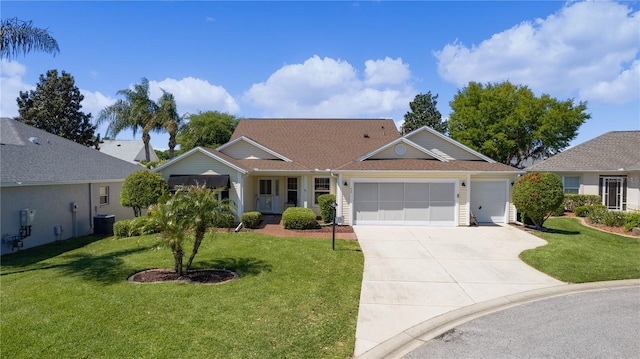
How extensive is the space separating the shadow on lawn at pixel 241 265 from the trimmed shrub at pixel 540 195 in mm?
12357

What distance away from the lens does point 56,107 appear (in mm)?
37000

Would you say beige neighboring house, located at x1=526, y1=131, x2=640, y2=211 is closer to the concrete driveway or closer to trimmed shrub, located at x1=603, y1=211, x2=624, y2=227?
trimmed shrub, located at x1=603, y1=211, x2=624, y2=227

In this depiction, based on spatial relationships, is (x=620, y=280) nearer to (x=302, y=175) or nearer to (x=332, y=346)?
(x=332, y=346)

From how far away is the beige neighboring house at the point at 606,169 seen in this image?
64.7 feet

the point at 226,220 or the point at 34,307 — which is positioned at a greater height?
the point at 226,220

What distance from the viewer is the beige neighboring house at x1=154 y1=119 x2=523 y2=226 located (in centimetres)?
1709

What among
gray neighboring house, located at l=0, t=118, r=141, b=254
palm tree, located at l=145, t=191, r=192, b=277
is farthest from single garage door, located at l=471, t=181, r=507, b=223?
gray neighboring house, located at l=0, t=118, r=141, b=254

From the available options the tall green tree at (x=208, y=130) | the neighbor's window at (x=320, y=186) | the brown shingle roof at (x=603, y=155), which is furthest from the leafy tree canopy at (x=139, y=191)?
the brown shingle roof at (x=603, y=155)

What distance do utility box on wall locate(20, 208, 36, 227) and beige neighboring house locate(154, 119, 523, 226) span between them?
5769 millimetres

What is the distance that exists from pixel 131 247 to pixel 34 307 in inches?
230

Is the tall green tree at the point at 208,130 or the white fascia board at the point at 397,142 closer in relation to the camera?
the white fascia board at the point at 397,142

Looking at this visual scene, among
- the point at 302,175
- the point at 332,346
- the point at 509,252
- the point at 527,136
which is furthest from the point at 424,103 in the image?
the point at 332,346

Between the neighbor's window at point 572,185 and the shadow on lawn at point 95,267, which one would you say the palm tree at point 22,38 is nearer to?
the shadow on lawn at point 95,267

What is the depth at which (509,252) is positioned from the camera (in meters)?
11.9
